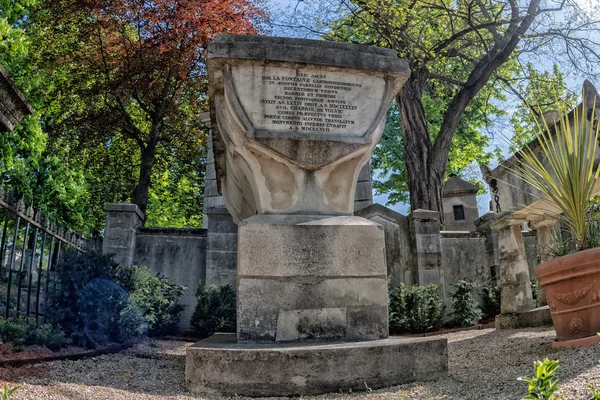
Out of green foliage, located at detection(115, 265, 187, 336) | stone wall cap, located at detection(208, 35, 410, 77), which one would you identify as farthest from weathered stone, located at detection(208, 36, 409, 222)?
green foliage, located at detection(115, 265, 187, 336)

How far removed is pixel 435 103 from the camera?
778 inches

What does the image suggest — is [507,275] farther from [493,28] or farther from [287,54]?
[493,28]

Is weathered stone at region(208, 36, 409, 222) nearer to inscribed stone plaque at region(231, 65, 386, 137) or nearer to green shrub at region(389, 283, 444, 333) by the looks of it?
inscribed stone plaque at region(231, 65, 386, 137)

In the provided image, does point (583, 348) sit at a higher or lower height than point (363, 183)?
lower

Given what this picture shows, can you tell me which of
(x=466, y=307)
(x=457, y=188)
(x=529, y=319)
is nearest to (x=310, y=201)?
(x=529, y=319)

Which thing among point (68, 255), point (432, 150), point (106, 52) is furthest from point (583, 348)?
point (106, 52)

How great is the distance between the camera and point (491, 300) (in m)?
9.90

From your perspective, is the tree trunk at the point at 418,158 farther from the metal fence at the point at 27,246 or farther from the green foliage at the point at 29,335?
the green foliage at the point at 29,335

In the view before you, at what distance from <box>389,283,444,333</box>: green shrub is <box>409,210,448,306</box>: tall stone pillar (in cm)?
104

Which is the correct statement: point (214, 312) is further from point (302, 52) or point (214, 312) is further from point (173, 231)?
point (302, 52)

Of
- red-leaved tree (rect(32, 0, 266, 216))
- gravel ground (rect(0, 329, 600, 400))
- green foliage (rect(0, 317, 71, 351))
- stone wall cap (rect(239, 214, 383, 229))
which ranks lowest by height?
gravel ground (rect(0, 329, 600, 400))

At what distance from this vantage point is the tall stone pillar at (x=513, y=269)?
25.2 feet

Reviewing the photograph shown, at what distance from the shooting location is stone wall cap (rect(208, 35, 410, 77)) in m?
4.89

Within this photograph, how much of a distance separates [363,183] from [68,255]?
9.57m
